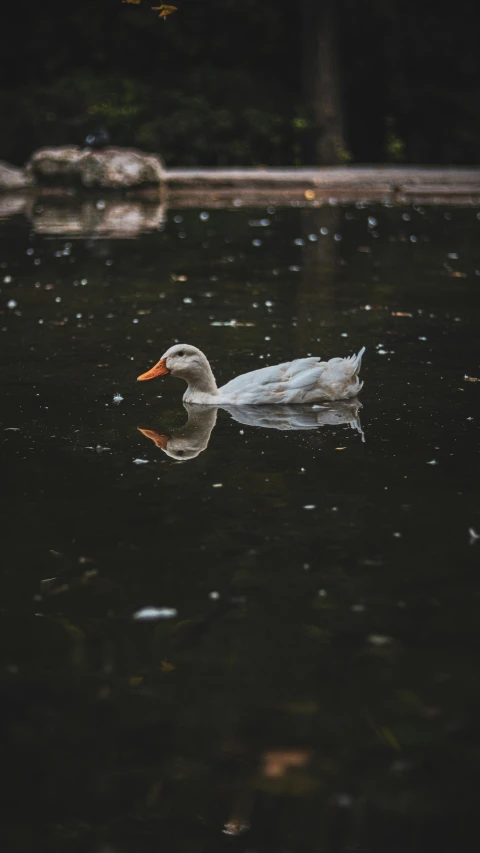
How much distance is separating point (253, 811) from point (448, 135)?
2492cm

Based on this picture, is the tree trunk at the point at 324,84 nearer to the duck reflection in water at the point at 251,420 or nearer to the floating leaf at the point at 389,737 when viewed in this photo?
the duck reflection in water at the point at 251,420

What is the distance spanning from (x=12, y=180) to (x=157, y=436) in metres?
16.2

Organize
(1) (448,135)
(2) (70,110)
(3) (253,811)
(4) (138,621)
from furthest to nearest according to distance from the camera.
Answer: (1) (448,135) → (2) (70,110) → (4) (138,621) → (3) (253,811)

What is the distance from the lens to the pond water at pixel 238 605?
3205mm

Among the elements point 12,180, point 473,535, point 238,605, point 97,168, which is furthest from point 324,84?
point 238,605

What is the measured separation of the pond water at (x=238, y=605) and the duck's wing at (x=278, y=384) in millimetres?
102

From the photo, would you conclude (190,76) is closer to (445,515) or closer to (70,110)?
(70,110)

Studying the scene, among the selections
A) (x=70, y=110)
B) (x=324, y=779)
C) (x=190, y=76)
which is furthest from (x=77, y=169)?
(x=324, y=779)

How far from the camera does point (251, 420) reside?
22.7 feet

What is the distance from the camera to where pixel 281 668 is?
3.87 meters

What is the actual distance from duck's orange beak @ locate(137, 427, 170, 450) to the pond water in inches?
0.8

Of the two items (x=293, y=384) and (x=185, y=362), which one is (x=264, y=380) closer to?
(x=293, y=384)

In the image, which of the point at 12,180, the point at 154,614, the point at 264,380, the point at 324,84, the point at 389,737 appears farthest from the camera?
the point at 324,84

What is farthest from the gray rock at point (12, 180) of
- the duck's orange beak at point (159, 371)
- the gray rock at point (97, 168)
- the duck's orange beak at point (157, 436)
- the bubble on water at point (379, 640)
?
the bubble on water at point (379, 640)
